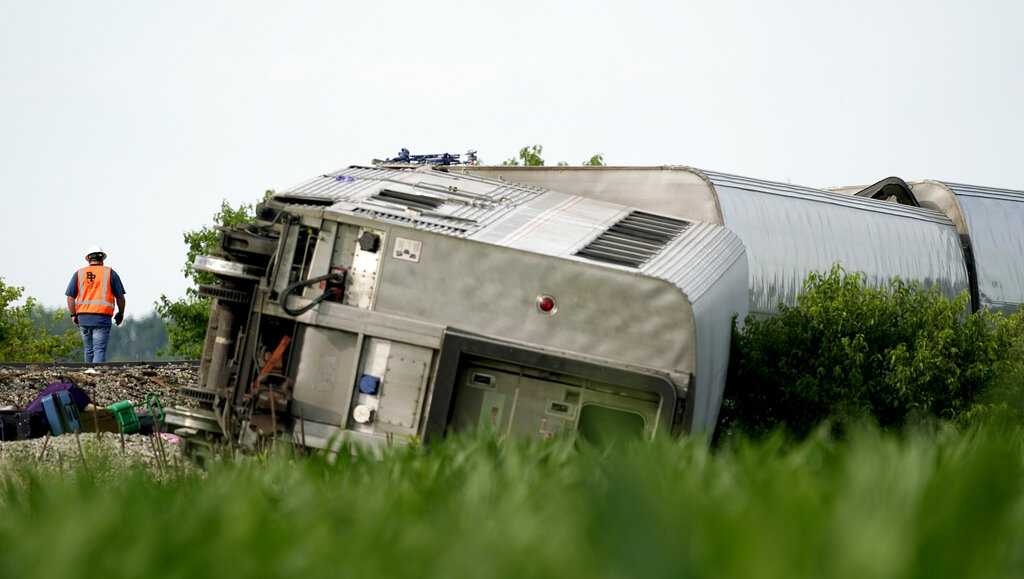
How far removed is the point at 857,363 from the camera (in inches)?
631

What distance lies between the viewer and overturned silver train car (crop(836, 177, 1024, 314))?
21.2 m

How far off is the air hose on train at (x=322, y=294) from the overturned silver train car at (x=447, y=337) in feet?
0.04

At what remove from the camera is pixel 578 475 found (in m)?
4.19

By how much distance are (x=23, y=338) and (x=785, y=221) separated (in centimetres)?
3327

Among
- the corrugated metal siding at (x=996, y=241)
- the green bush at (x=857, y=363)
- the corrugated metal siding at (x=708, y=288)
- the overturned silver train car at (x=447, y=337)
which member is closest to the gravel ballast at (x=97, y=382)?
the green bush at (x=857, y=363)

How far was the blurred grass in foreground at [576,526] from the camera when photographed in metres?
2.21

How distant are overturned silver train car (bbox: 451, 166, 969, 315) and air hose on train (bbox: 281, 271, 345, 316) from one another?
24.3 feet

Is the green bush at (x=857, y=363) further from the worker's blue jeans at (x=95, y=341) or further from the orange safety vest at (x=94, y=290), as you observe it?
the worker's blue jeans at (x=95, y=341)

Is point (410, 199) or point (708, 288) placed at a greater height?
point (410, 199)

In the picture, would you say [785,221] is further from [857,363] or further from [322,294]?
[322,294]

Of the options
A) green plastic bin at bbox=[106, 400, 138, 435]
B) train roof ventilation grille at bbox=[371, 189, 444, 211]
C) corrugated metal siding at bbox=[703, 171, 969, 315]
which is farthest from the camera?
corrugated metal siding at bbox=[703, 171, 969, 315]

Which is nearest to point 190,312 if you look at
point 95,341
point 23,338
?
point 23,338

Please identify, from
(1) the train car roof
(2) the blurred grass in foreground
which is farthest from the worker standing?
(2) the blurred grass in foreground

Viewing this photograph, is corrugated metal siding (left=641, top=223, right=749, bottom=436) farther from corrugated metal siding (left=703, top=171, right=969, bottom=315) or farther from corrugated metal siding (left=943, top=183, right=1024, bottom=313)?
corrugated metal siding (left=943, top=183, right=1024, bottom=313)
